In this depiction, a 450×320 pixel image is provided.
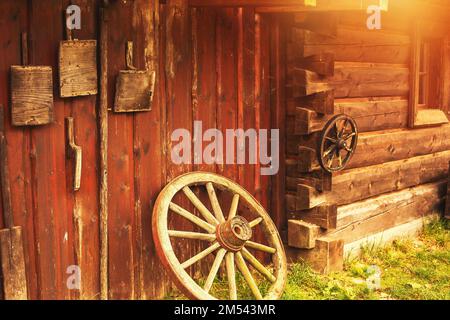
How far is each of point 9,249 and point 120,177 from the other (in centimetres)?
104

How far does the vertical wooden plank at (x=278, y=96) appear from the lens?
5.72m

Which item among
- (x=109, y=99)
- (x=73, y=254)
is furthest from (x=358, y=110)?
(x=73, y=254)

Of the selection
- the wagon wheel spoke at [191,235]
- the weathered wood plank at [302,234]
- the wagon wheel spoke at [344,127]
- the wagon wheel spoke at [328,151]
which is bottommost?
the weathered wood plank at [302,234]

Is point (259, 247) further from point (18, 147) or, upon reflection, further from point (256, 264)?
point (18, 147)

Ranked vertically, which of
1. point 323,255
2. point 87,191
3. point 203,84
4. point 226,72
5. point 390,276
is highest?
point 226,72

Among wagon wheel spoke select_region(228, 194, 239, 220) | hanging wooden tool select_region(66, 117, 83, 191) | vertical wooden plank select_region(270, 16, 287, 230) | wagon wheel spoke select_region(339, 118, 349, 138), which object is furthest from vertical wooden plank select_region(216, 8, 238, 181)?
hanging wooden tool select_region(66, 117, 83, 191)

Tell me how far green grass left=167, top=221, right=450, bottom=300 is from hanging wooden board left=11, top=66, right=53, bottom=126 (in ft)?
6.31

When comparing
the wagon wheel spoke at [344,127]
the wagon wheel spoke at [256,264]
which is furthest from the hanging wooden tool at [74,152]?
the wagon wheel spoke at [344,127]

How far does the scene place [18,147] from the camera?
380 cm

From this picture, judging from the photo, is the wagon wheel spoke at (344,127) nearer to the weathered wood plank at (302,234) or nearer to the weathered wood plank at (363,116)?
the weathered wood plank at (363,116)

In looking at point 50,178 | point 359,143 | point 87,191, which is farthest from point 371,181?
point 50,178

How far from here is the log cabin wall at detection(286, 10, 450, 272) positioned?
5.62 meters

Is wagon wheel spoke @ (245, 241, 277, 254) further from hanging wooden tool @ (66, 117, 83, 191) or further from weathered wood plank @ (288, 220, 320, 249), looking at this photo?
hanging wooden tool @ (66, 117, 83, 191)

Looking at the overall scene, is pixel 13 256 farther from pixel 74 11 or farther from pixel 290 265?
pixel 290 265
